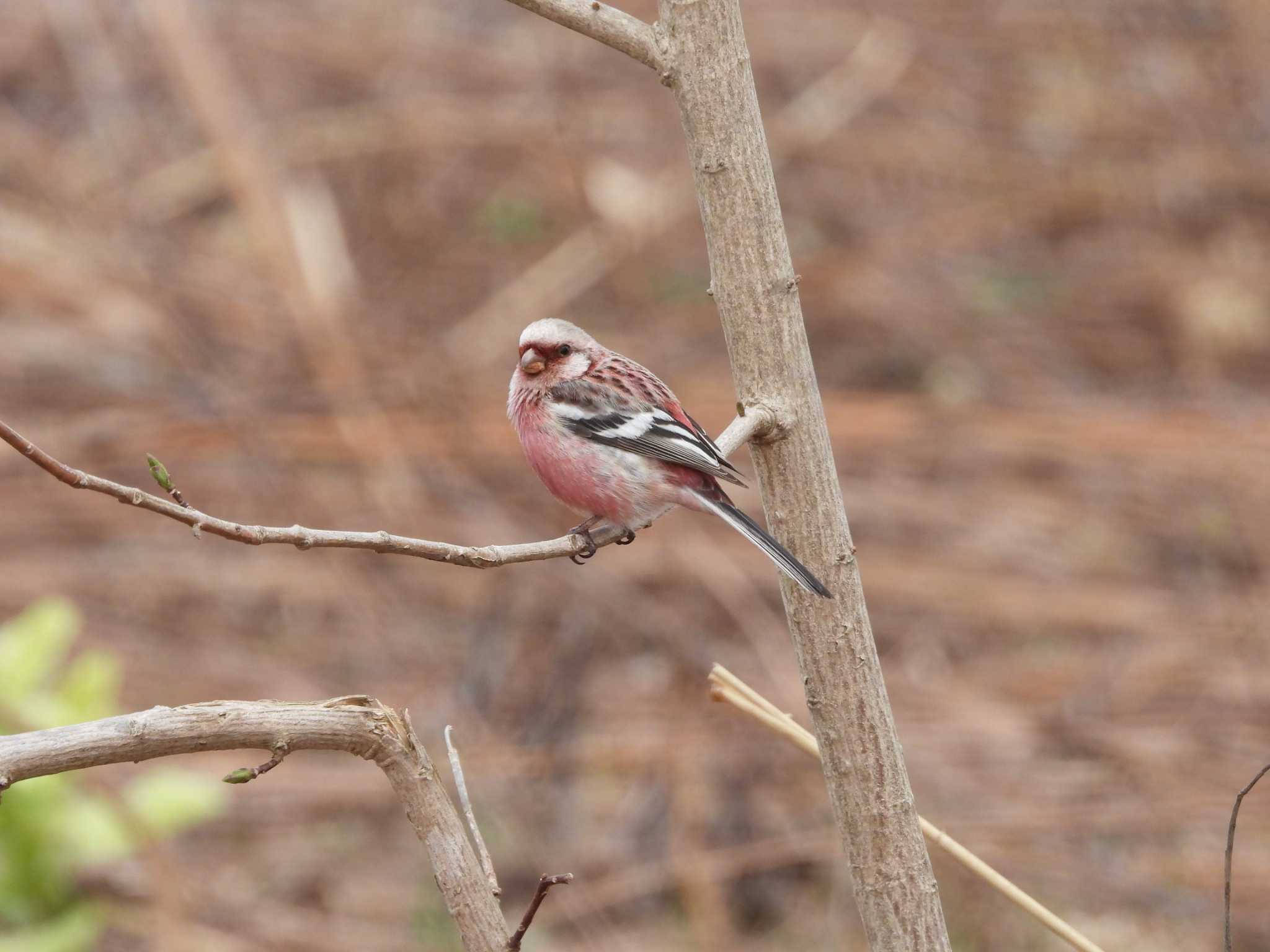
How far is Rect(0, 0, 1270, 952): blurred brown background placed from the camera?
566 centimetres

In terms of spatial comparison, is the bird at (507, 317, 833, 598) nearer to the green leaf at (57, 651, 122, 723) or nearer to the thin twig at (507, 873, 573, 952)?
the thin twig at (507, 873, 573, 952)

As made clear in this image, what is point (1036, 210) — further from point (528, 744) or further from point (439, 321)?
point (528, 744)

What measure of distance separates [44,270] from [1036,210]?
6.86m

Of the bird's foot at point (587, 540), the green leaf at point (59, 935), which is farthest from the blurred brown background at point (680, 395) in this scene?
the bird's foot at point (587, 540)

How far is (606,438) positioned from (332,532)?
6.20 feet

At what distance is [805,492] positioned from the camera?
2.22 m

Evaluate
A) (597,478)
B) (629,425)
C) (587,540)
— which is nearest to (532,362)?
(629,425)

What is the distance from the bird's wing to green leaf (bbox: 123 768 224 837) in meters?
1.89

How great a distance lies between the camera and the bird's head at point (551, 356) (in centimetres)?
383

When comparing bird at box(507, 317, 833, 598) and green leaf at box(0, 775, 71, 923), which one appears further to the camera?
green leaf at box(0, 775, 71, 923)

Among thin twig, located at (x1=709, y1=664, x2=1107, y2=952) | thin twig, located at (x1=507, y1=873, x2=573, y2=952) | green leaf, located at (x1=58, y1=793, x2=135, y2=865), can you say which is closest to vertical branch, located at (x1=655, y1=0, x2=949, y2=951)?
thin twig, located at (x1=709, y1=664, x2=1107, y2=952)

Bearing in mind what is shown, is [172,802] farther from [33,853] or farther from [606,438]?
[606,438]

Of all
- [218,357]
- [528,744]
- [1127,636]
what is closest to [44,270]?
[218,357]

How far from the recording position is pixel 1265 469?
23.2 ft
